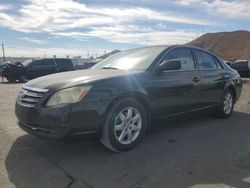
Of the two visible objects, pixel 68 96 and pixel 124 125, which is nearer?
pixel 68 96

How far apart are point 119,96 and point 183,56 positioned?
1927 millimetres

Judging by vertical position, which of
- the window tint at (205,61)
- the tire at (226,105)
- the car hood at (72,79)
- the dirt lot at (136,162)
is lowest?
the dirt lot at (136,162)

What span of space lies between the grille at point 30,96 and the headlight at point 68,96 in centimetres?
16

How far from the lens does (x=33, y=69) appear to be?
20875 mm

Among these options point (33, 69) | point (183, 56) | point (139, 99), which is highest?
point (183, 56)

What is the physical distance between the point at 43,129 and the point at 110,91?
0.98 metres

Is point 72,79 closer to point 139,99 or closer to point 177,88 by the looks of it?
point 139,99

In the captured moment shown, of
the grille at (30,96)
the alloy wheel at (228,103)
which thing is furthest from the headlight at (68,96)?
the alloy wheel at (228,103)

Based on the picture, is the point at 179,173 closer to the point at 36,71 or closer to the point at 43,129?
the point at 43,129

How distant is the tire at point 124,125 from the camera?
15.1ft

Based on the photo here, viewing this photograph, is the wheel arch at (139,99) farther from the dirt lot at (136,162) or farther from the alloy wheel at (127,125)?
the dirt lot at (136,162)

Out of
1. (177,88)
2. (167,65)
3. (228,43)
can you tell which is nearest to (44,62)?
(177,88)

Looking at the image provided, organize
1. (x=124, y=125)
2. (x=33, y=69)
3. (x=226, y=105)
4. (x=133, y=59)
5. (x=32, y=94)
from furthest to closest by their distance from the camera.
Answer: (x=33, y=69)
(x=226, y=105)
(x=133, y=59)
(x=124, y=125)
(x=32, y=94)

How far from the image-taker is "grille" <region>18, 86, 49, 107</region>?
4.48m
